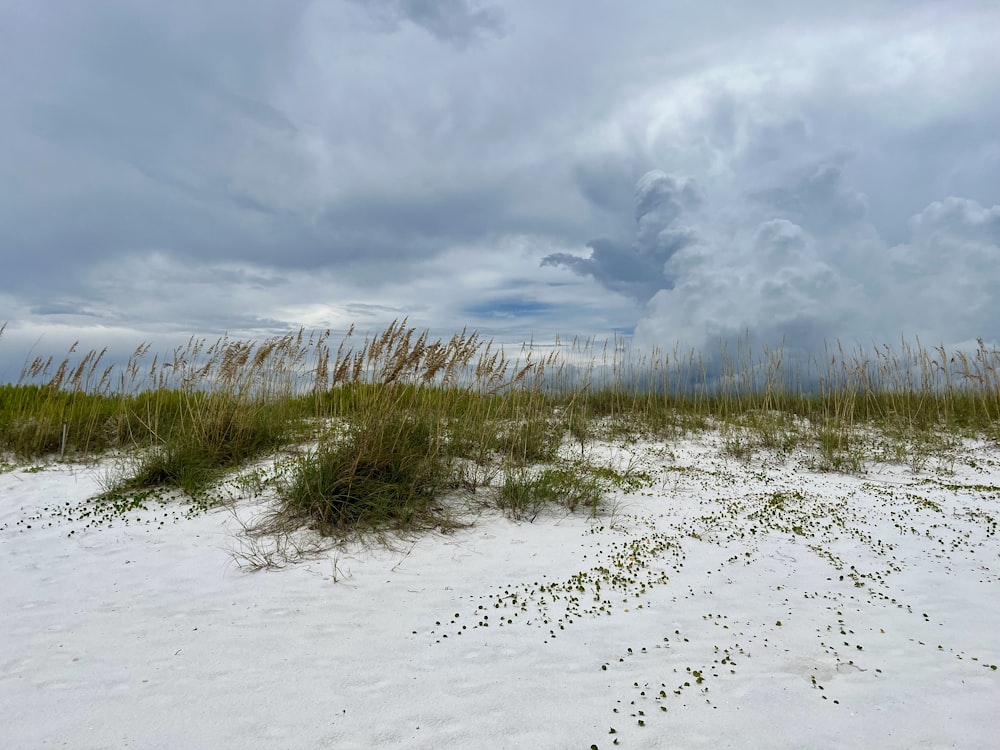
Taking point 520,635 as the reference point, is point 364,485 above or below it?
above

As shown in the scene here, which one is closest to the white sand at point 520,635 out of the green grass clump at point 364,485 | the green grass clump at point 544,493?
the green grass clump at point 544,493

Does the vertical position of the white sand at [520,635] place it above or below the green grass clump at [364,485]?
below

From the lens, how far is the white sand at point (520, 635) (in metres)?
2.64

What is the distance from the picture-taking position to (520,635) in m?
3.43

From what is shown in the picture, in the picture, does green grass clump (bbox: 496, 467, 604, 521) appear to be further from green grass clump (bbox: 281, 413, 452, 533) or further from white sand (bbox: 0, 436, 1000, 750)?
green grass clump (bbox: 281, 413, 452, 533)

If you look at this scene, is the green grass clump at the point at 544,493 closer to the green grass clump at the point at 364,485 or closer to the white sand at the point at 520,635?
the white sand at the point at 520,635

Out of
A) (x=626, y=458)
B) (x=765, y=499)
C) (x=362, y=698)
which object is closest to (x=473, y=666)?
(x=362, y=698)

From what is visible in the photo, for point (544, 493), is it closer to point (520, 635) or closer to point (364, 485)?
point (364, 485)

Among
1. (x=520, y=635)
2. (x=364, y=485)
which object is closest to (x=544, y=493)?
(x=364, y=485)

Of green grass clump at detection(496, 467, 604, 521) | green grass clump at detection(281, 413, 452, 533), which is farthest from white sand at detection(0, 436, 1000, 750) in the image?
green grass clump at detection(281, 413, 452, 533)

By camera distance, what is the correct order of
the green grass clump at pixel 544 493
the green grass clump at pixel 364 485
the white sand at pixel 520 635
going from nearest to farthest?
the white sand at pixel 520 635 → the green grass clump at pixel 364 485 → the green grass clump at pixel 544 493

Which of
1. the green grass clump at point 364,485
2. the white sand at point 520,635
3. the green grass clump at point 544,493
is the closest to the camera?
the white sand at point 520,635

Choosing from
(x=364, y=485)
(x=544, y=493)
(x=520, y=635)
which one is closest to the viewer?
(x=520, y=635)

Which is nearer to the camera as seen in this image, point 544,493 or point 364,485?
point 364,485
